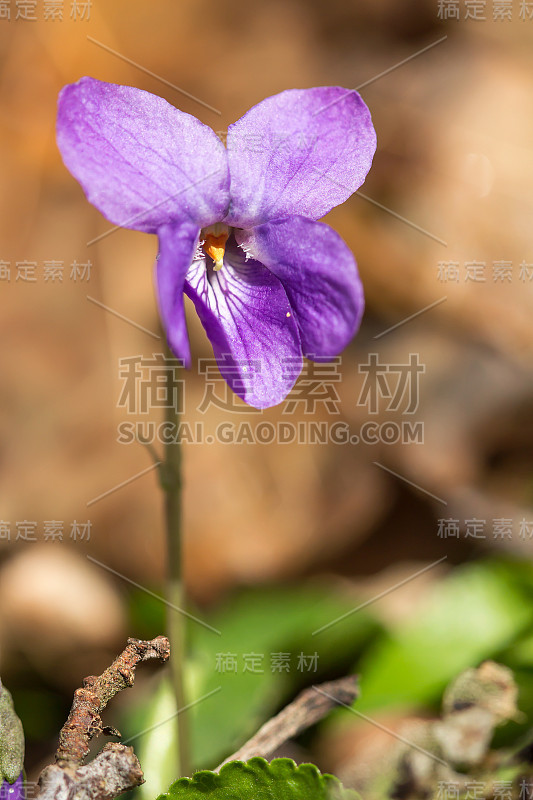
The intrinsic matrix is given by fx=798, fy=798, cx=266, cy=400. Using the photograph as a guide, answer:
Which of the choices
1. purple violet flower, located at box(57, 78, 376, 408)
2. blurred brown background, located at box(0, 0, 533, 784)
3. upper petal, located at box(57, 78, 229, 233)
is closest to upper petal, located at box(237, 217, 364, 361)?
purple violet flower, located at box(57, 78, 376, 408)

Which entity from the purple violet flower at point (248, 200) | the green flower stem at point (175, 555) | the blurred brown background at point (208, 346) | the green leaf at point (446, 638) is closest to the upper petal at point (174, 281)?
the purple violet flower at point (248, 200)

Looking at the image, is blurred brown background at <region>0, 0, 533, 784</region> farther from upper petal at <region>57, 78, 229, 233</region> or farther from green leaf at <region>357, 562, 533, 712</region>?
upper petal at <region>57, 78, 229, 233</region>

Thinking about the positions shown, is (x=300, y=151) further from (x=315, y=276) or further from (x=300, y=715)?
(x=300, y=715)

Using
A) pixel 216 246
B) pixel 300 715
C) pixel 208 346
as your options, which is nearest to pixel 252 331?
pixel 216 246

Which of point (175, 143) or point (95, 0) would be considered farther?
point (95, 0)

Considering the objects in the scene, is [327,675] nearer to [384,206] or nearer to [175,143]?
[175,143]

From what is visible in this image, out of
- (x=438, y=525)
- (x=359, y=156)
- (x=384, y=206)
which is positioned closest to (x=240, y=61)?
(x=384, y=206)

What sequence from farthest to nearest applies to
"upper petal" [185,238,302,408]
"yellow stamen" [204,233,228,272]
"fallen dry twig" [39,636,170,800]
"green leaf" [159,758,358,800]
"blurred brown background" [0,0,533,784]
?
"blurred brown background" [0,0,533,784] < "yellow stamen" [204,233,228,272] < "upper petal" [185,238,302,408] < "green leaf" [159,758,358,800] < "fallen dry twig" [39,636,170,800]
